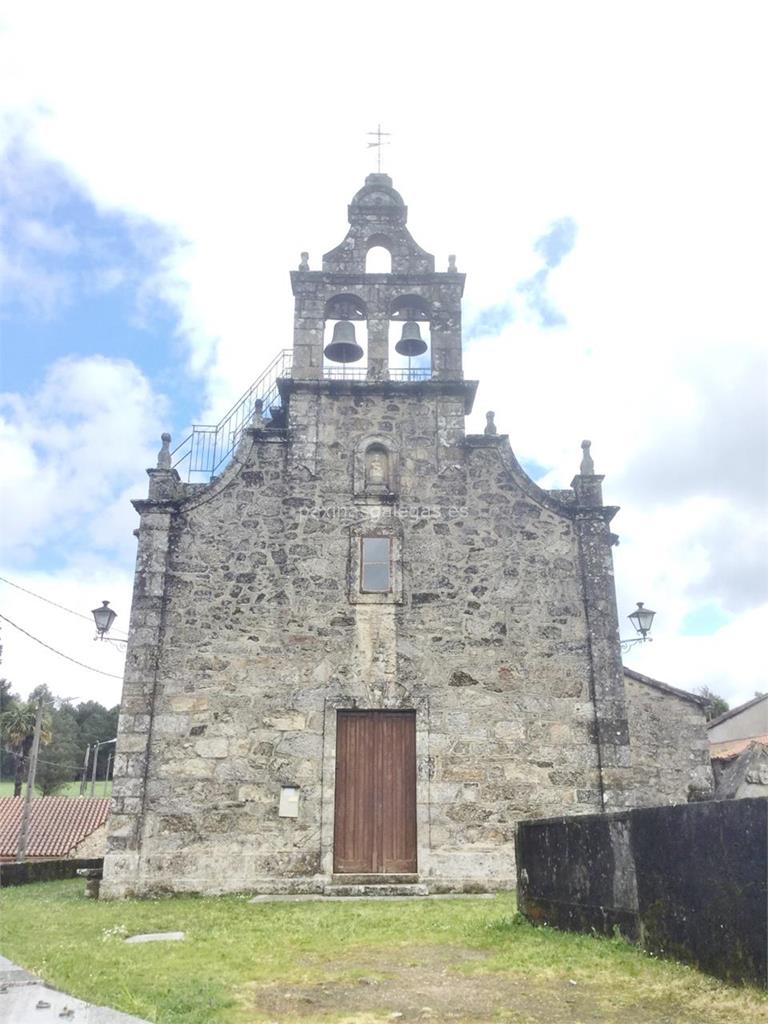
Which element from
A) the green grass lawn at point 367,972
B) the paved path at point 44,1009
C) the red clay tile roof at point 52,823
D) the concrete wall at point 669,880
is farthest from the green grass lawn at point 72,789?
the paved path at point 44,1009

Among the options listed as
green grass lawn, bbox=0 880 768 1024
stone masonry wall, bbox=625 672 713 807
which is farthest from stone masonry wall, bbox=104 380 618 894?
green grass lawn, bbox=0 880 768 1024

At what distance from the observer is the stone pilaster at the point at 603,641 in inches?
495

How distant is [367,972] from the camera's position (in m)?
5.96

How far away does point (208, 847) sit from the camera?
39.4 ft

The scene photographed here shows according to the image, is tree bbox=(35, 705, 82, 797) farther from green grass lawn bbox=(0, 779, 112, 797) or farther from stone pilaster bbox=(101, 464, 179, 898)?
stone pilaster bbox=(101, 464, 179, 898)

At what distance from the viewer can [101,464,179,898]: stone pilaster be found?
38.8 ft

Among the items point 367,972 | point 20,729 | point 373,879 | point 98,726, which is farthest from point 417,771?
point 98,726

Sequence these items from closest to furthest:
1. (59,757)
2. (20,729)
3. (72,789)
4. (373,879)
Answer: (373,879) → (20,729) → (59,757) → (72,789)

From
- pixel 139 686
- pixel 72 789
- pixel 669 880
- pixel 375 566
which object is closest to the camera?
pixel 669 880

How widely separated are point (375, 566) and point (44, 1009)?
1047cm

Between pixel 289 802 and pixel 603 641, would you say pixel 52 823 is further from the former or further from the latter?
pixel 603 641

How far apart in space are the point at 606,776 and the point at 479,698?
2.27 meters

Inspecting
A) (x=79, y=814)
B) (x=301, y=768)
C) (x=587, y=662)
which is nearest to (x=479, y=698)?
(x=587, y=662)

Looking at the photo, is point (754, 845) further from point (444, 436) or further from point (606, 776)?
point (444, 436)
